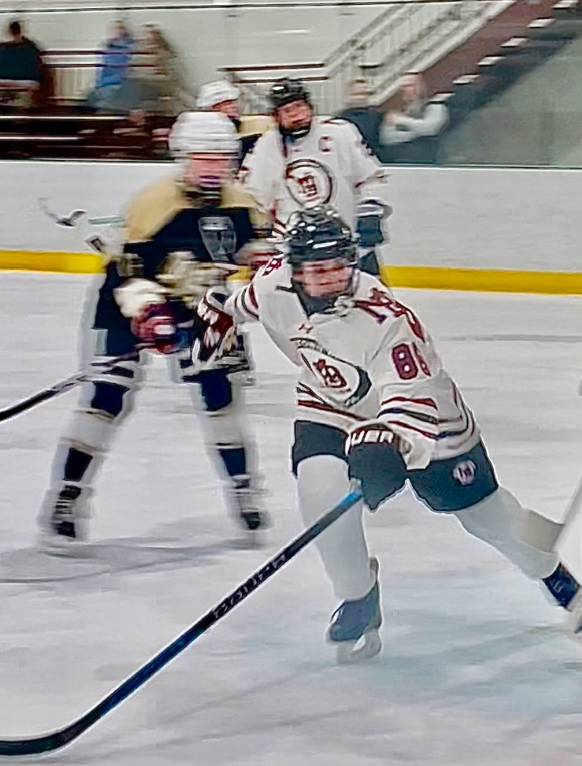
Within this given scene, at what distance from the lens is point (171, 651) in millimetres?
1561

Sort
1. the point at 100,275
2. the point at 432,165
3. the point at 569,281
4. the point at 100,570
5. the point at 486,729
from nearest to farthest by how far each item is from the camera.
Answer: the point at 486,729 < the point at 100,570 < the point at 100,275 < the point at 432,165 < the point at 569,281

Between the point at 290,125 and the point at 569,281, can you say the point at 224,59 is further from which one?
the point at 569,281

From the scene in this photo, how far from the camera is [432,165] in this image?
2066 millimetres

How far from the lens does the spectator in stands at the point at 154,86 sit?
1.90 meters

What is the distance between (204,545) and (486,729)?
510 millimetres

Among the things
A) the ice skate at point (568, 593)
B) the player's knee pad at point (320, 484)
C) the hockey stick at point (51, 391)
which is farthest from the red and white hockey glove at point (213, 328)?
the ice skate at point (568, 593)

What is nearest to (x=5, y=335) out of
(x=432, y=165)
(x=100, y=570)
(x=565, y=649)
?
(x=100, y=570)

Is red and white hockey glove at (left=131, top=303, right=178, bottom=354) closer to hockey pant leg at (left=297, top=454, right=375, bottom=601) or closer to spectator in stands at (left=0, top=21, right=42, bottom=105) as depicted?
hockey pant leg at (left=297, top=454, right=375, bottom=601)

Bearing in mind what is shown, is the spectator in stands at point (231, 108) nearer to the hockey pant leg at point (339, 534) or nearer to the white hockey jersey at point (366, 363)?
the white hockey jersey at point (366, 363)

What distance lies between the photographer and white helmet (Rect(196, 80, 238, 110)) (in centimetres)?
187

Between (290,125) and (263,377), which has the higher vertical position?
(290,125)

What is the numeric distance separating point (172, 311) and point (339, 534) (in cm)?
39

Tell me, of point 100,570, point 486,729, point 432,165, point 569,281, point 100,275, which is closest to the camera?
point 486,729

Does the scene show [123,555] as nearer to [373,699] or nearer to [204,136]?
[373,699]
